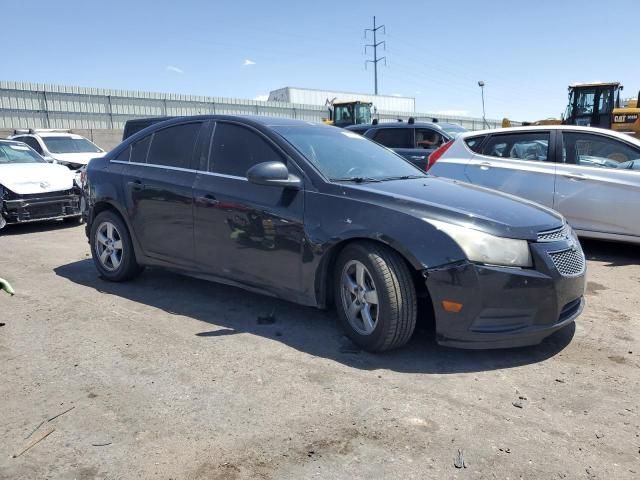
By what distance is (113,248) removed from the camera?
5434 mm

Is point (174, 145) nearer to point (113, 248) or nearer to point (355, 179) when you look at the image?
point (113, 248)

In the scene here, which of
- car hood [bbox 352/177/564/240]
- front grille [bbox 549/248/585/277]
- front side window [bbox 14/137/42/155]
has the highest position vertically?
front side window [bbox 14/137/42/155]

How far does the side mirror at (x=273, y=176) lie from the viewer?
3902mm

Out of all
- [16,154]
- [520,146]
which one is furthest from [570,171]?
[16,154]

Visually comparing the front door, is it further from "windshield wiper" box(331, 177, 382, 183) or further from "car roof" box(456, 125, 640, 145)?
"car roof" box(456, 125, 640, 145)

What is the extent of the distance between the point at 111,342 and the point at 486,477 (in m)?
2.77

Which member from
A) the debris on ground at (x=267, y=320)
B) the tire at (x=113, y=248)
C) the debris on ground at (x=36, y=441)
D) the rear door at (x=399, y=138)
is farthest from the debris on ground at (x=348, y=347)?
the rear door at (x=399, y=138)

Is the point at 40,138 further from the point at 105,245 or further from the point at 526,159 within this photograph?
the point at 526,159

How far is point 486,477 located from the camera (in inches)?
91.7

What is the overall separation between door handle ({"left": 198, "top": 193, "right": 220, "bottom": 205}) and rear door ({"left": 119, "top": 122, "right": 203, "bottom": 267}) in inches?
5.8

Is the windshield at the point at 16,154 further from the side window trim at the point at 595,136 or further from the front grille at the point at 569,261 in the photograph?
the front grille at the point at 569,261

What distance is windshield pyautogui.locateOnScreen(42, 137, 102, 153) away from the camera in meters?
13.0

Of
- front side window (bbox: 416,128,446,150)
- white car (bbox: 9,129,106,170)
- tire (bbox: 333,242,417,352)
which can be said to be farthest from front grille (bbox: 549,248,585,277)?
white car (bbox: 9,129,106,170)

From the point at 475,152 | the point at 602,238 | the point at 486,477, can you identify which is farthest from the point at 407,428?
the point at 475,152
